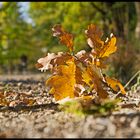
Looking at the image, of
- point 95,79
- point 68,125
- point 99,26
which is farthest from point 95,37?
point 99,26

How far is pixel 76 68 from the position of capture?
4418 mm

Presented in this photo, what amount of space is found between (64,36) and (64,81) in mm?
392

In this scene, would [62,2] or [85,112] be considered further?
[62,2]

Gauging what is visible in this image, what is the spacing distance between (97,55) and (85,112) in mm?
1045

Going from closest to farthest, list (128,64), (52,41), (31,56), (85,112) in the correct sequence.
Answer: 1. (85,112)
2. (128,64)
3. (52,41)
4. (31,56)

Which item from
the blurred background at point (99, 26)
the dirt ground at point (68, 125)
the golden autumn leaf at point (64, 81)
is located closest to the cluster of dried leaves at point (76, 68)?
the golden autumn leaf at point (64, 81)

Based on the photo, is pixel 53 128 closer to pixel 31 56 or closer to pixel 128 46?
pixel 128 46

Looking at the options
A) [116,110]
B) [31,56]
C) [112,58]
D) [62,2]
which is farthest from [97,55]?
[31,56]

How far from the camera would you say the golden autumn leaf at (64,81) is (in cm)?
441

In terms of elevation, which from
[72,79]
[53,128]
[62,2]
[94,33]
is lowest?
[53,128]

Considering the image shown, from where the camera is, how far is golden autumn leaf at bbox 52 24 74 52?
446 centimetres

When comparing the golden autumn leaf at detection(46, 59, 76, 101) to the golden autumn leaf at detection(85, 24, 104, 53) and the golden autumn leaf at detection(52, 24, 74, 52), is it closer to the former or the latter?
the golden autumn leaf at detection(52, 24, 74, 52)

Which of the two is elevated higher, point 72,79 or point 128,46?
point 128,46

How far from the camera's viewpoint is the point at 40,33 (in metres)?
28.4
